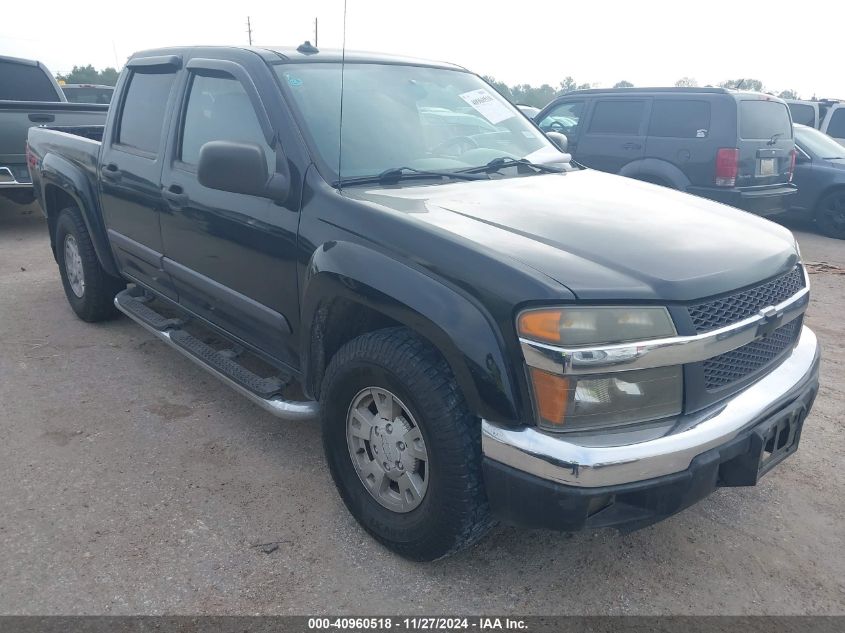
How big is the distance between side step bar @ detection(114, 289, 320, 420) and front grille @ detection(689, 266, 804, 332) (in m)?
1.55

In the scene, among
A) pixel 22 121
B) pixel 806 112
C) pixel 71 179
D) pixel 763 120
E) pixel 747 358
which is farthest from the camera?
pixel 806 112

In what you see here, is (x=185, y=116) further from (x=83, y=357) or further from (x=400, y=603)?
(x=400, y=603)

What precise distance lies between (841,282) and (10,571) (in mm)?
7041

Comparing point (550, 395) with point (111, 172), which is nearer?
point (550, 395)

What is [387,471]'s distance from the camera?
2.62 meters

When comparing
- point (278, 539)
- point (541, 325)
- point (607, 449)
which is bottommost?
point (278, 539)

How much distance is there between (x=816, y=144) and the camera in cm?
961

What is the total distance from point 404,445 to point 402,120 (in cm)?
153

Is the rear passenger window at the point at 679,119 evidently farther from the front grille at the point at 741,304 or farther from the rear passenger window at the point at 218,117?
the rear passenger window at the point at 218,117

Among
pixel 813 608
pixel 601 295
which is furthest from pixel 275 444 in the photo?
pixel 813 608

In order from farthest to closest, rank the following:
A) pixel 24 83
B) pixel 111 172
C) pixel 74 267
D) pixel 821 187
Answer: pixel 821 187 → pixel 24 83 → pixel 74 267 → pixel 111 172

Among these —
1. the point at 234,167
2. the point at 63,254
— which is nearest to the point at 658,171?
the point at 63,254

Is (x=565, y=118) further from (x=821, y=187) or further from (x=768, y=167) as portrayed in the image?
(x=821, y=187)

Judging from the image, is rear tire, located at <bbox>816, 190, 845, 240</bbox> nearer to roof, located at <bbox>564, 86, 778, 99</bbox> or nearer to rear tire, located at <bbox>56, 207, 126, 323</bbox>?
roof, located at <bbox>564, 86, 778, 99</bbox>
